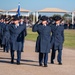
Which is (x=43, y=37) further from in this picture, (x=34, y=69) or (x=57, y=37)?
(x=34, y=69)

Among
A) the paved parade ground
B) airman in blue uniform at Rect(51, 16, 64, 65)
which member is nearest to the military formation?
airman in blue uniform at Rect(51, 16, 64, 65)

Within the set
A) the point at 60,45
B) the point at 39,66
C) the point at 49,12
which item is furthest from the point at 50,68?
the point at 49,12

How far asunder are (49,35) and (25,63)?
1538mm

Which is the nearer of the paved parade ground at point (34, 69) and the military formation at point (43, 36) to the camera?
the paved parade ground at point (34, 69)

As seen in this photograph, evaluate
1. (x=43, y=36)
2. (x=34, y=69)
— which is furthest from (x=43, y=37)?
(x=34, y=69)

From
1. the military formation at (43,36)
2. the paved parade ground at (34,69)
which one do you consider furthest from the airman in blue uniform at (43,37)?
the paved parade ground at (34,69)

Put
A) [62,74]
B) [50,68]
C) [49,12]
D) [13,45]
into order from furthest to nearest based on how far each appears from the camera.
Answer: [49,12], [13,45], [50,68], [62,74]

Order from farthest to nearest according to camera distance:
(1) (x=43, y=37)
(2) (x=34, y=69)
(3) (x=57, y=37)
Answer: (3) (x=57, y=37), (1) (x=43, y=37), (2) (x=34, y=69)

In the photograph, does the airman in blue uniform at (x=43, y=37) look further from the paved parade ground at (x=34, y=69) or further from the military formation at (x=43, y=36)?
the paved parade ground at (x=34, y=69)

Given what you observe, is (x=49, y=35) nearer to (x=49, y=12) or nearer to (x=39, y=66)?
(x=39, y=66)

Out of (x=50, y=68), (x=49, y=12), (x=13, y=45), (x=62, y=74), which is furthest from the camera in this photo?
(x=49, y=12)

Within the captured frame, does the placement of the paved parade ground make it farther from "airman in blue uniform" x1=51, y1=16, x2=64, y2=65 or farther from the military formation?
"airman in blue uniform" x1=51, y1=16, x2=64, y2=65

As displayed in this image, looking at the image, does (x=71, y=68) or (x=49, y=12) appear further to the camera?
(x=49, y=12)

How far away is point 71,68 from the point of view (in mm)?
13219
